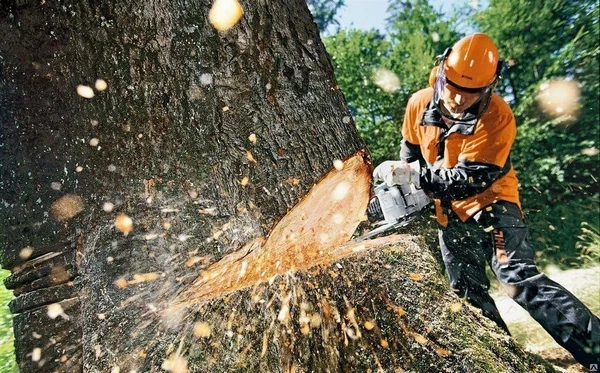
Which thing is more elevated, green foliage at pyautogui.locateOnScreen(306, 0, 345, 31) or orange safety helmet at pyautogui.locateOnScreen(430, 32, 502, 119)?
green foliage at pyautogui.locateOnScreen(306, 0, 345, 31)

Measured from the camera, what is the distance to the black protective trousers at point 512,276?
6.71 feet

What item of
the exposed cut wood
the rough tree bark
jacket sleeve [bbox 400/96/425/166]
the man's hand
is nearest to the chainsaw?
the man's hand

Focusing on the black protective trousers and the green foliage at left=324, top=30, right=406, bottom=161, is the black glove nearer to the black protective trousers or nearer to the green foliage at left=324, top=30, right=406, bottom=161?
the black protective trousers

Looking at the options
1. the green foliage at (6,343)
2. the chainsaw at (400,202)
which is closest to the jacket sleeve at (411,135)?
the chainsaw at (400,202)

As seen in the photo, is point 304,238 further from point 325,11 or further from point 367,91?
point 325,11

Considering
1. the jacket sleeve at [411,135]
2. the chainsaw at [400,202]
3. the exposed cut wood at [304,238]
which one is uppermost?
the jacket sleeve at [411,135]

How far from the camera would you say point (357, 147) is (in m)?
1.57

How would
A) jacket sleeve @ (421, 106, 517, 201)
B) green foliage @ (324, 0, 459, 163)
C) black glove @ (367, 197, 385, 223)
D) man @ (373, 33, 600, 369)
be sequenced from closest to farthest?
man @ (373, 33, 600, 369) < jacket sleeve @ (421, 106, 517, 201) < black glove @ (367, 197, 385, 223) < green foliage @ (324, 0, 459, 163)

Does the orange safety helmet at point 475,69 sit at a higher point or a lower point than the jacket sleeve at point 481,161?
higher

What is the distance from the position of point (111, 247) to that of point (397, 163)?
5.54 feet

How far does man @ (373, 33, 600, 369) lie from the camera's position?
216 centimetres

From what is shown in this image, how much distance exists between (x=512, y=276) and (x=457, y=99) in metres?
1.07

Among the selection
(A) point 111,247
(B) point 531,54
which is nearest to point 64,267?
(A) point 111,247

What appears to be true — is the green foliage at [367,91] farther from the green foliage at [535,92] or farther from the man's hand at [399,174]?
the man's hand at [399,174]
